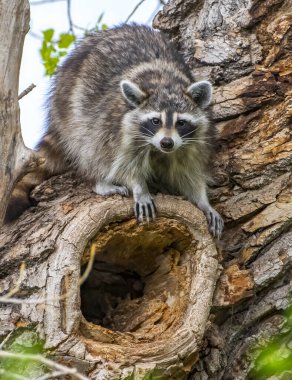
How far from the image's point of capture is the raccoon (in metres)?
4.26

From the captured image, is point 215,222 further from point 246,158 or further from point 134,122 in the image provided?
point 134,122

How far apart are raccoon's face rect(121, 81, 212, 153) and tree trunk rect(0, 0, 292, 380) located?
10cm

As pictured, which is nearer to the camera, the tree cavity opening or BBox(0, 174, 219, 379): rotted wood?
BBox(0, 174, 219, 379): rotted wood

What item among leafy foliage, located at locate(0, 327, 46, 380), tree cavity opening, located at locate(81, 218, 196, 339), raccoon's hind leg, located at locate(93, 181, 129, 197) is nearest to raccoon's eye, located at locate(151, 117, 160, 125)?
raccoon's hind leg, located at locate(93, 181, 129, 197)


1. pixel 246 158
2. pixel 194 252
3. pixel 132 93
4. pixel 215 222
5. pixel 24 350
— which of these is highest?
pixel 132 93

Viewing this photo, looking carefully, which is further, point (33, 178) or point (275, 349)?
point (33, 178)

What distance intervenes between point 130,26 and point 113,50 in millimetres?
391

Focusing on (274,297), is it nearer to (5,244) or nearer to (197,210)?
(197,210)

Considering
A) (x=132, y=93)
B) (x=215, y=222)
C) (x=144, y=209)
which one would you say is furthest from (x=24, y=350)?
(x=132, y=93)

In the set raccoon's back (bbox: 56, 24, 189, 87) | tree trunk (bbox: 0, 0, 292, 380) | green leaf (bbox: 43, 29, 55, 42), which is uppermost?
green leaf (bbox: 43, 29, 55, 42)

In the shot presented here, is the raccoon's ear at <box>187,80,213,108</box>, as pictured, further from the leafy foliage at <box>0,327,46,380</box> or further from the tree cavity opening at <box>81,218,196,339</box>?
the leafy foliage at <box>0,327,46,380</box>

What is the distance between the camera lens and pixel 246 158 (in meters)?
4.04

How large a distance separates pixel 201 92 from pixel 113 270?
3.71 ft

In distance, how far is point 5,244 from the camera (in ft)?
12.0
